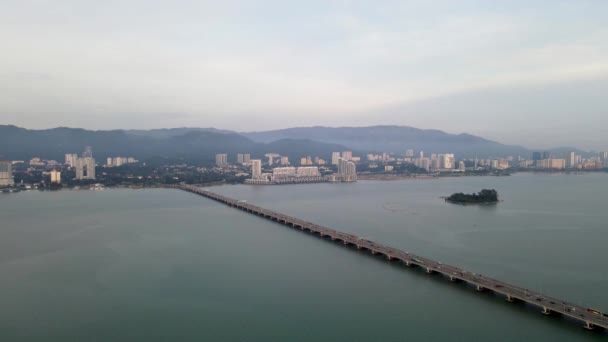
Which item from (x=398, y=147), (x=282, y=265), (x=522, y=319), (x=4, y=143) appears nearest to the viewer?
(x=522, y=319)

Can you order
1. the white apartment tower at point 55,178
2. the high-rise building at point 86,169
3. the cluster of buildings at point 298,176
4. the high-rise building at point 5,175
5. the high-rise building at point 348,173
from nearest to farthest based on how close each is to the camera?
the high-rise building at point 5,175, the white apartment tower at point 55,178, the high-rise building at point 86,169, the cluster of buildings at point 298,176, the high-rise building at point 348,173

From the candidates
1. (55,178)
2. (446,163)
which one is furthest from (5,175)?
(446,163)

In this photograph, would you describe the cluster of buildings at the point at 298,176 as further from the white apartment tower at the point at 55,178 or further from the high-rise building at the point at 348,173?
the white apartment tower at the point at 55,178

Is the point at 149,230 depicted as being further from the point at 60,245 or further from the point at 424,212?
the point at 424,212

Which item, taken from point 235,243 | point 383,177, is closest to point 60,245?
point 235,243

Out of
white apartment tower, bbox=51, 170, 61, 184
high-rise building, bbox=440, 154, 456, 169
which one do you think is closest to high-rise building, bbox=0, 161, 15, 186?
white apartment tower, bbox=51, 170, 61, 184

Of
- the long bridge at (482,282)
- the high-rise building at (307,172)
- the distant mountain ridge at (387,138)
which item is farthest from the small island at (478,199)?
the distant mountain ridge at (387,138)
